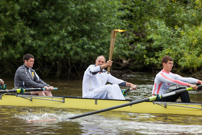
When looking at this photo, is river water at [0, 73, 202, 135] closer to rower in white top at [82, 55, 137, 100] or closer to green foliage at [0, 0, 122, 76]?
rower in white top at [82, 55, 137, 100]

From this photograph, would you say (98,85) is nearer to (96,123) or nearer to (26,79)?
(96,123)

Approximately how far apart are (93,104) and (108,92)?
1.73 feet

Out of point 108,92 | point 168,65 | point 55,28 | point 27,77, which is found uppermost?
point 55,28

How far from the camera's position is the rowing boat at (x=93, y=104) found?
9003 millimetres

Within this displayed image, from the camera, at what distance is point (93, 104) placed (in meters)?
9.75

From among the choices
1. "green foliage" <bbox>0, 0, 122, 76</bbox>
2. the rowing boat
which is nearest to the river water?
the rowing boat

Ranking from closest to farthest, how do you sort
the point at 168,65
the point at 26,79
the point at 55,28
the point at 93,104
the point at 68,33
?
the point at 168,65
the point at 93,104
the point at 26,79
the point at 55,28
the point at 68,33

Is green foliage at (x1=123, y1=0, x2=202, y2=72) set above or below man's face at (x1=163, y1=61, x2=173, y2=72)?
above

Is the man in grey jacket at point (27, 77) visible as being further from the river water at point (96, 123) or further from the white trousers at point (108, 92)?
the white trousers at point (108, 92)

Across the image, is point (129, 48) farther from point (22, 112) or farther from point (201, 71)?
point (22, 112)

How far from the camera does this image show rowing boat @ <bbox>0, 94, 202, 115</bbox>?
9.00 meters

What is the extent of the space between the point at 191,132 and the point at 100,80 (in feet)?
11.7

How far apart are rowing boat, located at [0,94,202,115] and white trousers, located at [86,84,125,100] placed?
0.26 m

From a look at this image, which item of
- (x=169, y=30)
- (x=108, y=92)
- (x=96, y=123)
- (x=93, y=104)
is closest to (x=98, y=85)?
(x=108, y=92)
